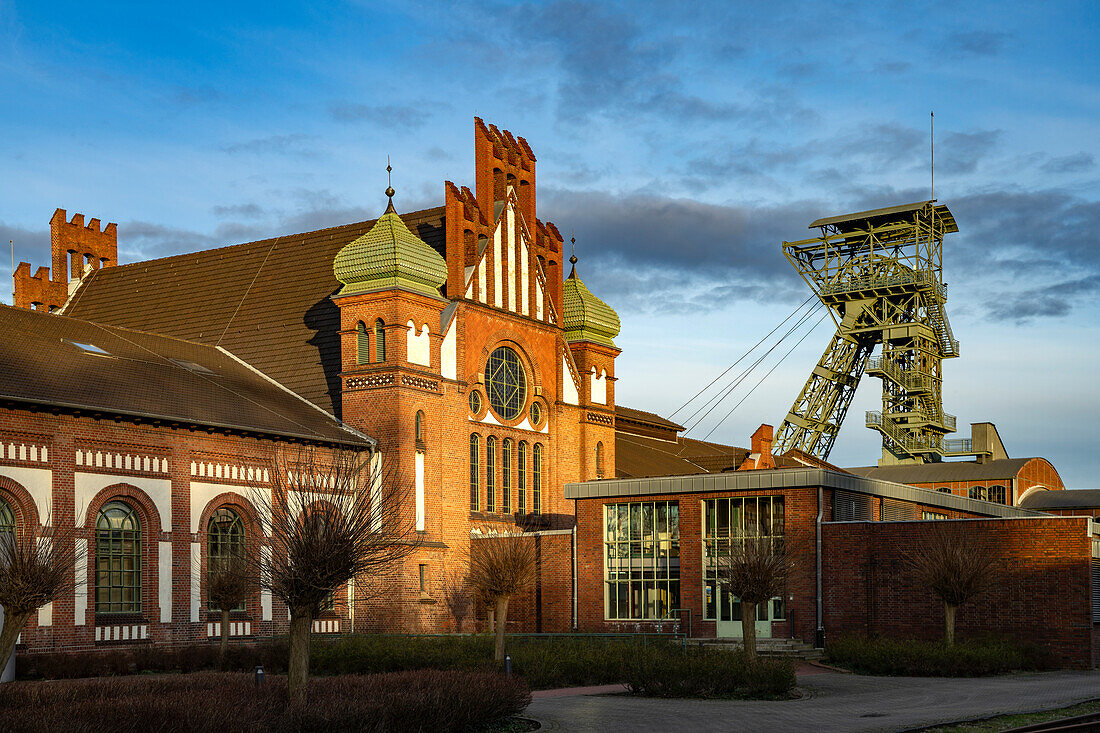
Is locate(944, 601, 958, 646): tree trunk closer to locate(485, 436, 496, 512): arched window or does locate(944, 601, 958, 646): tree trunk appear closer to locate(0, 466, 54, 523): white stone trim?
locate(485, 436, 496, 512): arched window

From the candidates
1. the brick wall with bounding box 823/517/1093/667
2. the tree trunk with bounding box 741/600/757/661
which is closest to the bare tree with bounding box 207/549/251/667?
the tree trunk with bounding box 741/600/757/661

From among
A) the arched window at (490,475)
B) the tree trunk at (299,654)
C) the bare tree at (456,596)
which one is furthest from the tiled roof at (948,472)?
the tree trunk at (299,654)

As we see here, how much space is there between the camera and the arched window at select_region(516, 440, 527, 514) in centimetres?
4762

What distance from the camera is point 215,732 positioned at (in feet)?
50.7

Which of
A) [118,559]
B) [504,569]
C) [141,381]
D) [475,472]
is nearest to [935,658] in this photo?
[504,569]

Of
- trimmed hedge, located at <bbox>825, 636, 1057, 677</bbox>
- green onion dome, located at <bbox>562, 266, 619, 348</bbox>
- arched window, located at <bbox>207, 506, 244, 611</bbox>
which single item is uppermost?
green onion dome, located at <bbox>562, 266, 619, 348</bbox>

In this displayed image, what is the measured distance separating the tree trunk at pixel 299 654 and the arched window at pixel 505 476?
91.4 feet

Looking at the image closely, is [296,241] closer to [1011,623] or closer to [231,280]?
[231,280]

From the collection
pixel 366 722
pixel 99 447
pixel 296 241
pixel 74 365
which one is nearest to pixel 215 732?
pixel 366 722

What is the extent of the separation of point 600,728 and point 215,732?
6.32 m

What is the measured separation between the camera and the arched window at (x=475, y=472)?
1779 inches

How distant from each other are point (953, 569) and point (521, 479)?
730 inches

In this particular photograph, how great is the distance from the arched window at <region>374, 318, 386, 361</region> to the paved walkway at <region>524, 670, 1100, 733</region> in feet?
61.0

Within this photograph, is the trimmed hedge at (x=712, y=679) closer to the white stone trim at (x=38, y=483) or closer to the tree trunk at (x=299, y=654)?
the tree trunk at (x=299, y=654)
